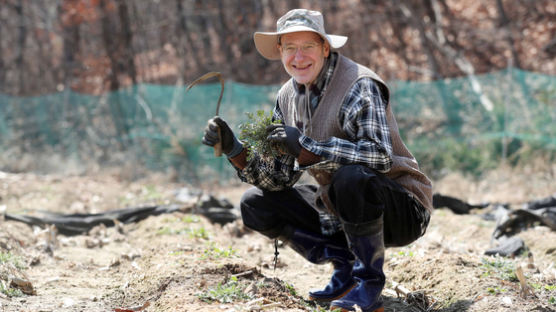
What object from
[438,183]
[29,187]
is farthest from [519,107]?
[29,187]

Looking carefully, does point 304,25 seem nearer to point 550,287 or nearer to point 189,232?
point 550,287

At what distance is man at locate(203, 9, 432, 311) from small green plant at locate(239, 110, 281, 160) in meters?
0.09

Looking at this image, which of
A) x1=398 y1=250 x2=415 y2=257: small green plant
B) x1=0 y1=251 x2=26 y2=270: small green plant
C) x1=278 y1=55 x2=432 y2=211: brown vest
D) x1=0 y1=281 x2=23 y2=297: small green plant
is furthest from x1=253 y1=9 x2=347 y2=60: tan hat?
x1=0 y1=251 x2=26 y2=270: small green plant

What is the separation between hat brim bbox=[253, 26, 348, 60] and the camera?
317 cm

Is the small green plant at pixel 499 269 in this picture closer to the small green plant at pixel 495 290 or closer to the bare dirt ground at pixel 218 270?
the bare dirt ground at pixel 218 270

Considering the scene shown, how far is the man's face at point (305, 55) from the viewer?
10.7 feet

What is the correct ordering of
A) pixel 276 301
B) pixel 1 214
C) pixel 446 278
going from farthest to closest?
pixel 1 214, pixel 446 278, pixel 276 301

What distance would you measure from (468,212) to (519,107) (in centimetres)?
280

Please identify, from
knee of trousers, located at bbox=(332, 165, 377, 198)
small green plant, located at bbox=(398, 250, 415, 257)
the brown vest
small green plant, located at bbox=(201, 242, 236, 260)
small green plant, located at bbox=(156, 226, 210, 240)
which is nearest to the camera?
knee of trousers, located at bbox=(332, 165, 377, 198)

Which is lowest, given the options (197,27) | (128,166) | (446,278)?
(128,166)

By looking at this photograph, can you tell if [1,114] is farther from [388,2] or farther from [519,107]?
[519,107]

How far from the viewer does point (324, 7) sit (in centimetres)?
1434

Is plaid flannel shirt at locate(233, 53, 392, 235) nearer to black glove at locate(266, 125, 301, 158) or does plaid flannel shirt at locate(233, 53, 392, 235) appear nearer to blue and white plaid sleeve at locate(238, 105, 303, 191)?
black glove at locate(266, 125, 301, 158)

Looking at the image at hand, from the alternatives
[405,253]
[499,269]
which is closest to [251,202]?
[405,253]
